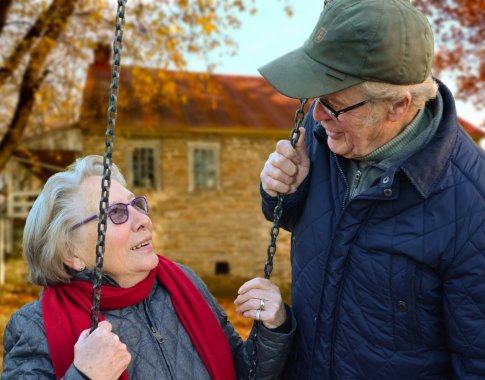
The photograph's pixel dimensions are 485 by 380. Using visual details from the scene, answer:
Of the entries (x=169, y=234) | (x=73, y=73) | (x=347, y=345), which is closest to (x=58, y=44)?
(x=73, y=73)

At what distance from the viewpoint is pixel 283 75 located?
6.02 feet

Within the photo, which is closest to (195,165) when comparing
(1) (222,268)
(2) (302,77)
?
(1) (222,268)

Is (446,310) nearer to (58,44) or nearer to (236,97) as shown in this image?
(58,44)

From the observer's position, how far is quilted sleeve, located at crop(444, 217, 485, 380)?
1.66m

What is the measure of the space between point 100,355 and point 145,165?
43.9 ft

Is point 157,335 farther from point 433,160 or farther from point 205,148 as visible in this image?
point 205,148

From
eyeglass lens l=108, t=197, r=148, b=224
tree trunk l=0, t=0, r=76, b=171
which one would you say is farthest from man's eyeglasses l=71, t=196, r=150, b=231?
tree trunk l=0, t=0, r=76, b=171

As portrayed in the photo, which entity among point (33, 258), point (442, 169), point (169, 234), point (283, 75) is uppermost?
point (283, 75)

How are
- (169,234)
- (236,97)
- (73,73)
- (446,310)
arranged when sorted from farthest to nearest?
(236,97), (169,234), (73,73), (446,310)

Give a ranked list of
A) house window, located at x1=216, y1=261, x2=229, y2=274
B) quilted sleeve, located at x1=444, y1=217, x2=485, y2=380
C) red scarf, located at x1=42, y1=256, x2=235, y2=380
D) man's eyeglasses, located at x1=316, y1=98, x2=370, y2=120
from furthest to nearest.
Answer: house window, located at x1=216, y1=261, x2=229, y2=274
red scarf, located at x1=42, y1=256, x2=235, y2=380
man's eyeglasses, located at x1=316, y1=98, x2=370, y2=120
quilted sleeve, located at x1=444, y1=217, x2=485, y2=380

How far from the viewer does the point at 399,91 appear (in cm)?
173

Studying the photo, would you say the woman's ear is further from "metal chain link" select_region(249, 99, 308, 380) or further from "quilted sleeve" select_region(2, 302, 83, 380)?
"metal chain link" select_region(249, 99, 308, 380)

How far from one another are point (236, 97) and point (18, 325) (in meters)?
15.3

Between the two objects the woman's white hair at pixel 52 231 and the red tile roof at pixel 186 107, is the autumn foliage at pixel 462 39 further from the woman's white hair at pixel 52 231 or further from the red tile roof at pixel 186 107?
the woman's white hair at pixel 52 231
